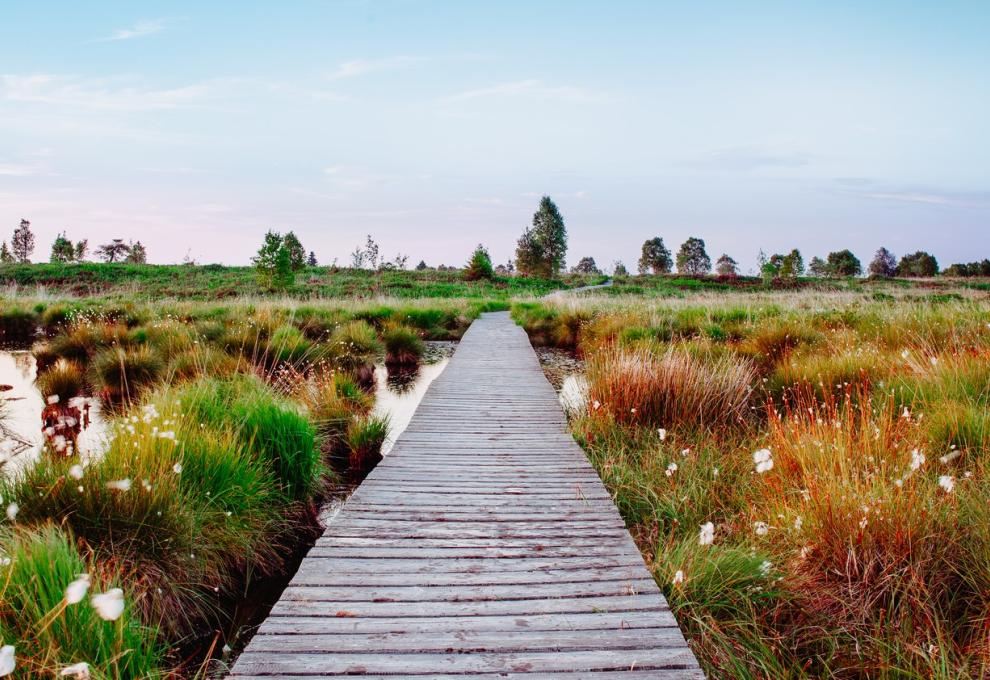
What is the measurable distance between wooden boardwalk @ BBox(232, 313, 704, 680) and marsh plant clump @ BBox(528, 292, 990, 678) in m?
0.29

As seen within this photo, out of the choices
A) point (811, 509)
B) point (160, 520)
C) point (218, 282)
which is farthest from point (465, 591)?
point (218, 282)

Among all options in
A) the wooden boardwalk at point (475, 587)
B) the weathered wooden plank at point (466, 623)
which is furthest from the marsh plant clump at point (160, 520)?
the wooden boardwalk at point (475, 587)

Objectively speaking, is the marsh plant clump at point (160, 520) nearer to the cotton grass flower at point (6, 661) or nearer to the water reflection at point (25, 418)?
the cotton grass flower at point (6, 661)

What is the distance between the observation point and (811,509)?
113 inches

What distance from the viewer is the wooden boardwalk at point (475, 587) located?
215 centimetres

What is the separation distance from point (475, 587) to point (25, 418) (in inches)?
274

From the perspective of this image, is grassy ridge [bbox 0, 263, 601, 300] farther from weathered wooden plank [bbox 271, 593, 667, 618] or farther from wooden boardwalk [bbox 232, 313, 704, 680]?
weathered wooden plank [bbox 271, 593, 667, 618]

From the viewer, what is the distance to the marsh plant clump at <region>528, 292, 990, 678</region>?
7.85ft

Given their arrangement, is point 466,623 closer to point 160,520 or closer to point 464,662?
point 464,662

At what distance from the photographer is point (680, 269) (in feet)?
260

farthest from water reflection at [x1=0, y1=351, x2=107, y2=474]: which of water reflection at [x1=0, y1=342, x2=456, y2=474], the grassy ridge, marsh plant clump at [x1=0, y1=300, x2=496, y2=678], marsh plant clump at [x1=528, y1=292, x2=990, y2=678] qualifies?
the grassy ridge

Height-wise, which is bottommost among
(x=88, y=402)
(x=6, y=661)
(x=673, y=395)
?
(x=88, y=402)

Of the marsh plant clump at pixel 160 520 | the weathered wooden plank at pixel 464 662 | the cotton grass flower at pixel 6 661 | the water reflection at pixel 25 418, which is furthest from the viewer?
the water reflection at pixel 25 418

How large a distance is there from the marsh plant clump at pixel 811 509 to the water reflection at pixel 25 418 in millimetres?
3270
